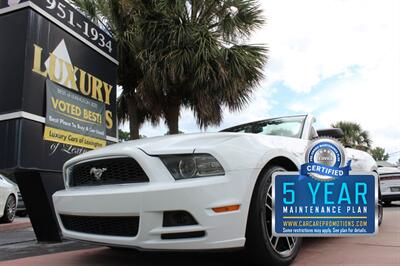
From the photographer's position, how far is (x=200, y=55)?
979 centimetres

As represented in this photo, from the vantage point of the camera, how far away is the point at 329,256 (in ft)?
12.3

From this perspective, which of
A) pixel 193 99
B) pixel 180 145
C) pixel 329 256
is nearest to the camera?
pixel 180 145

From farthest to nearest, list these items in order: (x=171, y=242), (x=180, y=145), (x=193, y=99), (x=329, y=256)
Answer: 1. (x=193, y=99)
2. (x=329, y=256)
3. (x=180, y=145)
4. (x=171, y=242)

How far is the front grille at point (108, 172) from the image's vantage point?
10.6 feet

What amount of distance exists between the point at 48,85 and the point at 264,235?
3.51 meters

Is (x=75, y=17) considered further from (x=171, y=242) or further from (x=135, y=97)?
(x=135, y=97)

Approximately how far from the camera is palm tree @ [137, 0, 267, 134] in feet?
32.5

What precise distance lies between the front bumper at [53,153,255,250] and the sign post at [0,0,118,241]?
7.42 ft

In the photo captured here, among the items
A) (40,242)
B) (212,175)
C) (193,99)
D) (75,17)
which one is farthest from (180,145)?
(193,99)

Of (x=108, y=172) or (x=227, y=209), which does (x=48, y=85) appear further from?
(x=227, y=209)

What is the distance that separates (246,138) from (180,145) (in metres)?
0.53

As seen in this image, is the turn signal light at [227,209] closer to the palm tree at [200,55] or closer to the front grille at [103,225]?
the front grille at [103,225]

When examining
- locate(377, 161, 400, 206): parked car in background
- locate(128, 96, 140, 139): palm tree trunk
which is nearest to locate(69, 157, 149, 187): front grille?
locate(128, 96, 140, 139): palm tree trunk

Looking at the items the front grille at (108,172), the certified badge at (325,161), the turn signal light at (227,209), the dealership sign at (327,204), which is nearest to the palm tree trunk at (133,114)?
the front grille at (108,172)
